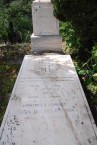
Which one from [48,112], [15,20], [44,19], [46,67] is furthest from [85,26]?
[15,20]

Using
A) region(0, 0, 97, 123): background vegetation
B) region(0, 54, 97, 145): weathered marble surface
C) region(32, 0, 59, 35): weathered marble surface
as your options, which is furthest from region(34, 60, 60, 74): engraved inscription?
region(32, 0, 59, 35): weathered marble surface

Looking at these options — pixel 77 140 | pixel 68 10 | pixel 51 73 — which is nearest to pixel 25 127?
pixel 77 140

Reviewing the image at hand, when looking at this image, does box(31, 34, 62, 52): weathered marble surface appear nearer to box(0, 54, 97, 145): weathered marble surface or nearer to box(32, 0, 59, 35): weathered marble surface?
box(32, 0, 59, 35): weathered marble surface

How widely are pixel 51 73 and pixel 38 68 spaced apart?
1.24 ft

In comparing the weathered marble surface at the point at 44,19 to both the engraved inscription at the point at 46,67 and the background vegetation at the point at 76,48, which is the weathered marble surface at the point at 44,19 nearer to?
the background vegetation at the point at 76,48

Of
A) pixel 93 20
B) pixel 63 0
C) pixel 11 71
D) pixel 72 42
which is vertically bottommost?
pixel 11 71

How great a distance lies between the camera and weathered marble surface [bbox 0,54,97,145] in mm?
3207

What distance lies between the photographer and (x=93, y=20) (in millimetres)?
5445

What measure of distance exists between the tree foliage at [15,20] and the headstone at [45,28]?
8.55ft

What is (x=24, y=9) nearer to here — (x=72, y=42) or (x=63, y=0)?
(x=72, y=42)

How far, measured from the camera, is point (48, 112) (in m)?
3.78

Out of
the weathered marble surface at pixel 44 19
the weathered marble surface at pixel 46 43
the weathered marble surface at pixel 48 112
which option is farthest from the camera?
the weathered marble surface at pixel 46 43

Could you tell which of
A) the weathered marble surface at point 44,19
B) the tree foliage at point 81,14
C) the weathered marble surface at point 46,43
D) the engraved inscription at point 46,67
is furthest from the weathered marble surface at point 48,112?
the weathered marble surface at point 44,19

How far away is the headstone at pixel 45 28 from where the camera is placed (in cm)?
648
